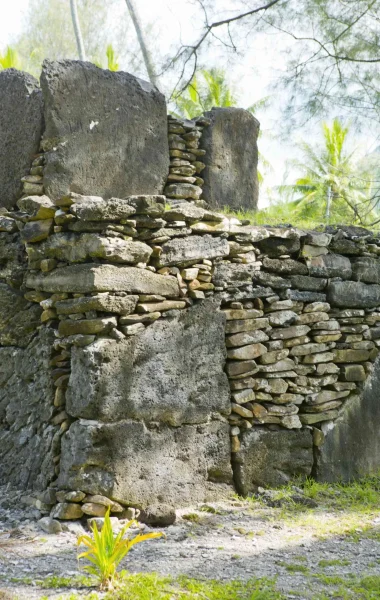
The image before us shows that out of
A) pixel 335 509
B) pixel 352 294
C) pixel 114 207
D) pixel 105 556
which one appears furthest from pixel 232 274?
pixel 105 556

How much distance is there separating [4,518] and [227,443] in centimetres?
151

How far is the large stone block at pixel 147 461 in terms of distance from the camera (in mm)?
4082

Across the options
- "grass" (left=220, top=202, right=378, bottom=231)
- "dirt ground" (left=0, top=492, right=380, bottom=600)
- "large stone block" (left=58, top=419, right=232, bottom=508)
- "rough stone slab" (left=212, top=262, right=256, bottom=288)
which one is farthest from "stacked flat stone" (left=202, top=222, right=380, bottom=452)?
"dirt ground" (left=0, top=492, right=380, bottom=600)

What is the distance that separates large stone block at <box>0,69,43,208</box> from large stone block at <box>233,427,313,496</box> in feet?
7.94

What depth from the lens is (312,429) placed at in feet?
16.9

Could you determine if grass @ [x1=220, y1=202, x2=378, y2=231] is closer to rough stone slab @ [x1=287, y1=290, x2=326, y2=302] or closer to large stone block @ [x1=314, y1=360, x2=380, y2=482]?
rough stone slab @ [x1=287, y1=290, x2=326, y2=302]

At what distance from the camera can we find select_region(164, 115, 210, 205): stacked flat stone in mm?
5535

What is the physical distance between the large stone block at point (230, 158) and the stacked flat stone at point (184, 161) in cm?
9

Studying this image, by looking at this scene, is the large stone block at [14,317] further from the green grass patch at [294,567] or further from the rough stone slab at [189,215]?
the green grass patch at [294,567]

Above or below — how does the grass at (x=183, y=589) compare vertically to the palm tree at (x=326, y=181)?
below

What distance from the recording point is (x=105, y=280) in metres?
4.16

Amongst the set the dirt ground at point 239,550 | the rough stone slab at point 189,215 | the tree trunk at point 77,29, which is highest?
the tree trunk at point 77,29

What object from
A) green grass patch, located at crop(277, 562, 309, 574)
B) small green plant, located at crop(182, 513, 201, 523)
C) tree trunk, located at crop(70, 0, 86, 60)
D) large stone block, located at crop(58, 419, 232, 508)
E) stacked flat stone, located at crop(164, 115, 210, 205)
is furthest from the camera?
tree trunk, located at crop(70, 0, 86, 60)

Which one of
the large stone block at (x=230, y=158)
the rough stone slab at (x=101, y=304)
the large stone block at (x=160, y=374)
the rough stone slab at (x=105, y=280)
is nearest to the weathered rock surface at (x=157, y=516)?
the large stone block at (x=160, y=374)
